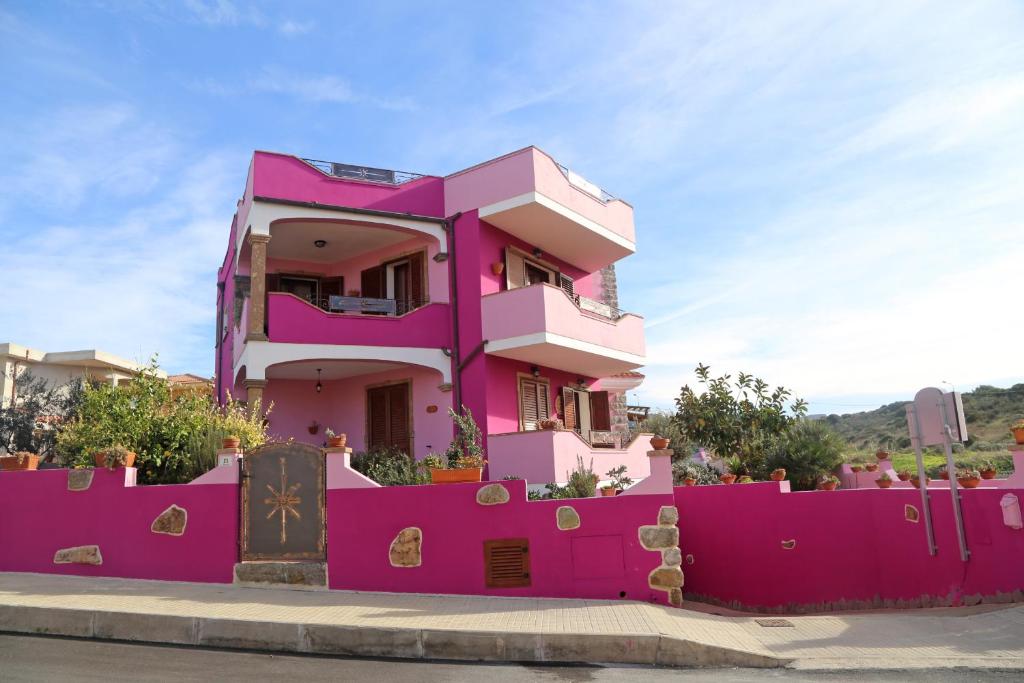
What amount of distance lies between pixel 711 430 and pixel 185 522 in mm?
11318

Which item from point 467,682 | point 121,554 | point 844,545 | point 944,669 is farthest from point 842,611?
point 121,554

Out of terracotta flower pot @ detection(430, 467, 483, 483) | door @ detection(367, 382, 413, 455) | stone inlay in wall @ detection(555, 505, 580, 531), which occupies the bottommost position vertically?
stone inlay in wall @ detection(555, 505, 580, 531)

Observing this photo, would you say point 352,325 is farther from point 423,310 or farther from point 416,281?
point 416,281

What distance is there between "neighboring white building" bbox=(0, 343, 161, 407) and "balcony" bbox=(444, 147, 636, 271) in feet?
52.2

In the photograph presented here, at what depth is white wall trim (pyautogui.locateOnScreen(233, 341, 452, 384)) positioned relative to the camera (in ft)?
45.5

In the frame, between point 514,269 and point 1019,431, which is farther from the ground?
point 514,269

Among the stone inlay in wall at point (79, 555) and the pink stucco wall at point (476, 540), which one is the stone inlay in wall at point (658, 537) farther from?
the stone inlay in wall at point (79, 555)

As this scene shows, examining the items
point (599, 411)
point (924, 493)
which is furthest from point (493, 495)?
point (599, 411)

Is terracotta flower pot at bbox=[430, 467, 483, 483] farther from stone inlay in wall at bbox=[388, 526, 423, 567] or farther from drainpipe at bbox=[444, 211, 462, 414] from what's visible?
drainpipe at bbox=[444, 211, 462, 414]

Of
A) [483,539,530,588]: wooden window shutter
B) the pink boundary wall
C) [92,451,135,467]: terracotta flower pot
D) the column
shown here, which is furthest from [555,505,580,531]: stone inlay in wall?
the column

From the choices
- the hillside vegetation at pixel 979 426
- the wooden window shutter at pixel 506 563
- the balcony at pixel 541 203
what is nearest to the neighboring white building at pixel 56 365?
the balcony at pixel 541 203

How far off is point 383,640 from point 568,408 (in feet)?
36.9

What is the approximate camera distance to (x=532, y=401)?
648 inches

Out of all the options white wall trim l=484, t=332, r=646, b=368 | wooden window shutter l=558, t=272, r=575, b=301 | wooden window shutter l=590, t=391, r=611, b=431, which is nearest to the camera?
white wall trim l=484, t=332, r=646, b=368
